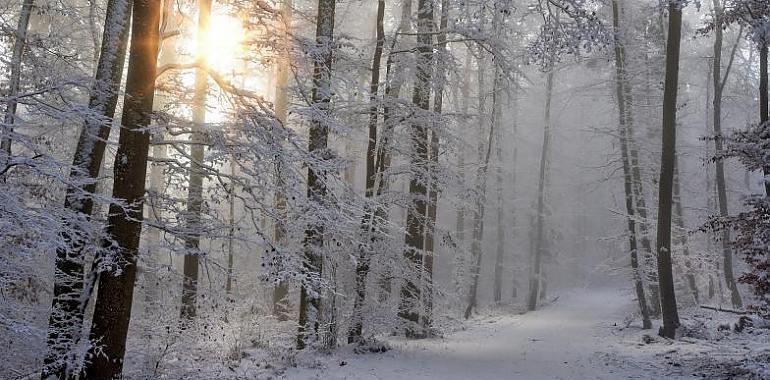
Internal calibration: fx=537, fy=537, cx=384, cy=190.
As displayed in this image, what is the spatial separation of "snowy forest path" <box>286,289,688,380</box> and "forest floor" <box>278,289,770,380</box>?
0.02m

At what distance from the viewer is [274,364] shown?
9.30 meters

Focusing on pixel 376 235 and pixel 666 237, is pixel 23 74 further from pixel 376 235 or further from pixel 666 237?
pixel 666 237

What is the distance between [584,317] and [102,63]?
2136 centimetres

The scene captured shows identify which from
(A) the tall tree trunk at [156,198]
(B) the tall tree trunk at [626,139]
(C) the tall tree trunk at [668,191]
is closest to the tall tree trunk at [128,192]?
(A) the tall tree trunk at [156,198]

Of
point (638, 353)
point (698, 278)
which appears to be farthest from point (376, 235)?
point (698, 278)

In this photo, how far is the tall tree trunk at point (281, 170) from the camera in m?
7.45

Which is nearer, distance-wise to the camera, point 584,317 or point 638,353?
point 638,353

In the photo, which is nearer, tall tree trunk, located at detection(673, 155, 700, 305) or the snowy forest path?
the snowy forest path

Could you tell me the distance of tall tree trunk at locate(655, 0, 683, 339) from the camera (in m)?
13.8

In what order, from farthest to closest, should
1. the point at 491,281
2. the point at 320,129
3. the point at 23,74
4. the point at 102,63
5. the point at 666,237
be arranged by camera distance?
the point at 491,281
the point at 666,237
the point at 320,129
the point at 23,74
the point at 102,63

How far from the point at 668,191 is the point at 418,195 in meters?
6.95

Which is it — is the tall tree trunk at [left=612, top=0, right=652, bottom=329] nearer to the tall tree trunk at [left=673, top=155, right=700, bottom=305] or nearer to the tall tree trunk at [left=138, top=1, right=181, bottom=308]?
the tall tree trunk at [left=673, top=155, right=700, bottom=305]

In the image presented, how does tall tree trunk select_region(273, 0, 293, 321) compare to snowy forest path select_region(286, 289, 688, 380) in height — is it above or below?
above

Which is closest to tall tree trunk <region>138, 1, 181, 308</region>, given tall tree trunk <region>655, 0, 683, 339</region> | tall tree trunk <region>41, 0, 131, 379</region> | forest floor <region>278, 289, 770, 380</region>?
tall tree trunk <region>41, 0, 131, 379</region>
